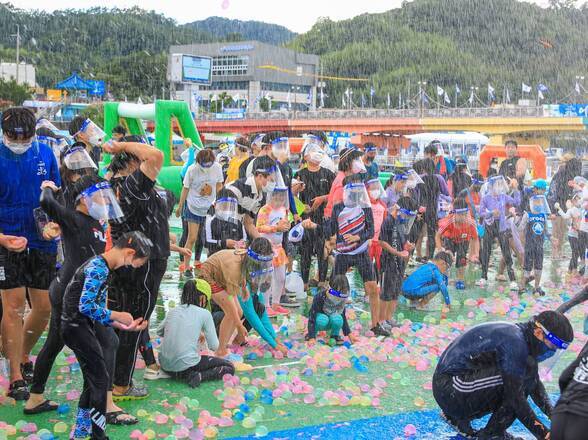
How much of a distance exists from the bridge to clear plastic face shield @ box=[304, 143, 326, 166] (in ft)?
158

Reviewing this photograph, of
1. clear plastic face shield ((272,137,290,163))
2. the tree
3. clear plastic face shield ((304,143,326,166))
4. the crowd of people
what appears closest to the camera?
the crowd of people

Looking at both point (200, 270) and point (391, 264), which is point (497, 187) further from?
point (200, 270)

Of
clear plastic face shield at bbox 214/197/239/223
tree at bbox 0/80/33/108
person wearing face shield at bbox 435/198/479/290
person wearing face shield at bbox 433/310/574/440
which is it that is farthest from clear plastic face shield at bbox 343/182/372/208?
tree at bbox 0/80/33/108

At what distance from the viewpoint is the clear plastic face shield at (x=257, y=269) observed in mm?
6230

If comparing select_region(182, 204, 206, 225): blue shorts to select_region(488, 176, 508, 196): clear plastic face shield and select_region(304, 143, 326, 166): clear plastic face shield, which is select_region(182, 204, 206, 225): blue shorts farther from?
select_region(488, 176, 508, 196): clear plastic face shield

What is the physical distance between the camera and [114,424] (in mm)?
4941

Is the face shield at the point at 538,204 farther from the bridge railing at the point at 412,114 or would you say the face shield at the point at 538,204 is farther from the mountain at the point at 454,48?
the mountain at the point at 454,48

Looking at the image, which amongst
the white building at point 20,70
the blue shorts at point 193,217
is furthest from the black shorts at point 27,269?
the white building at point 20,70

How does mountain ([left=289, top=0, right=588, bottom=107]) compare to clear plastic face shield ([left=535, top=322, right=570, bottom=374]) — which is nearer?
clear plastic face shield ([left=535, top=322, right=570, bottom=374])

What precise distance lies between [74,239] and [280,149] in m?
4.67

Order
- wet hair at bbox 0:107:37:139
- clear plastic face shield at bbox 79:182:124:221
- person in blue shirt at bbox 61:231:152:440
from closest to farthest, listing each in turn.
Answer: person in blue shirt at bbox 61:231:152:440
clear plastic face shield at bbox 79:182:124:221
wet hair at bbox 0:107:37:139

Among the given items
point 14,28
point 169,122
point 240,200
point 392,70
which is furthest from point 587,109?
point 14,28

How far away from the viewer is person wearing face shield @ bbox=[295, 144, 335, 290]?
9.62 meters

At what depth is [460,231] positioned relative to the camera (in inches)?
415
